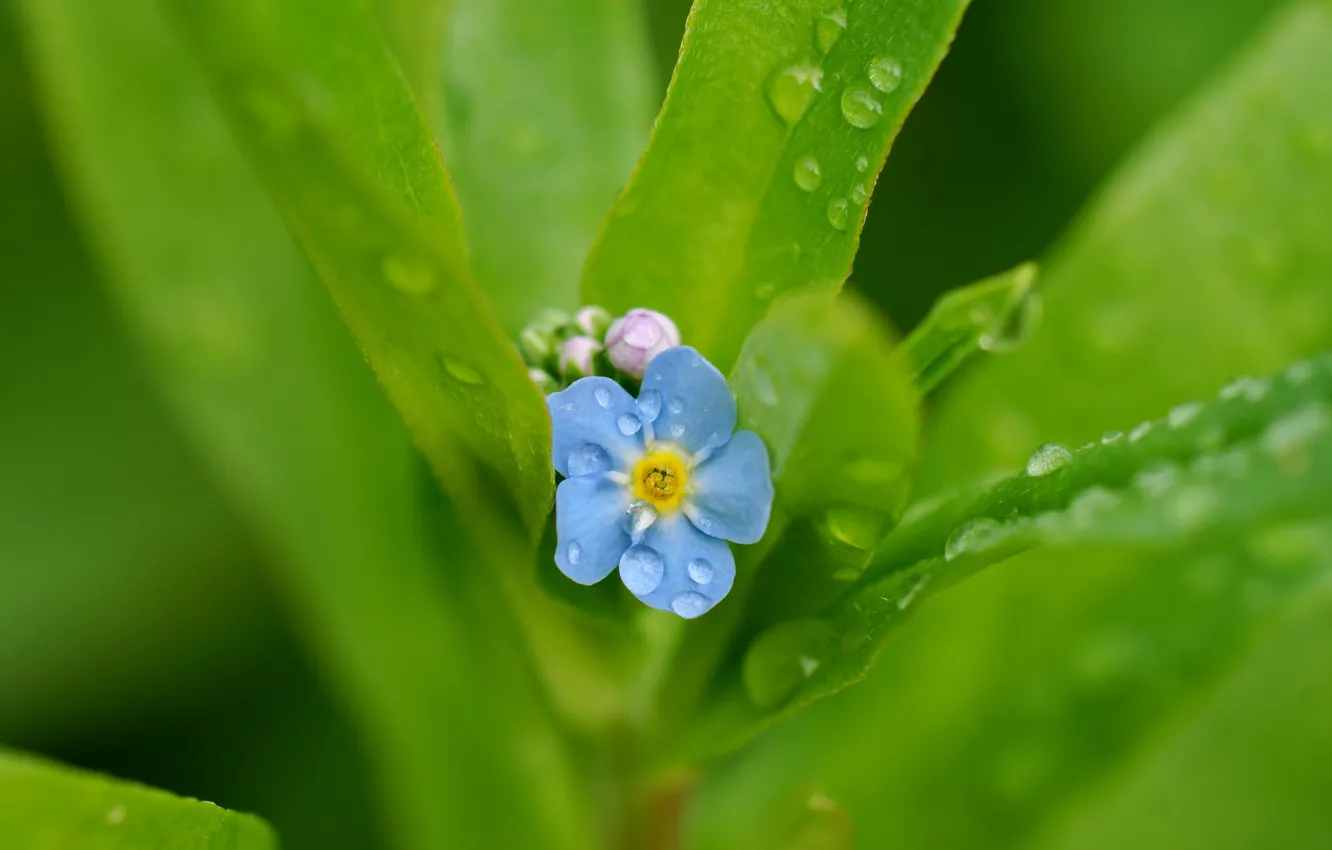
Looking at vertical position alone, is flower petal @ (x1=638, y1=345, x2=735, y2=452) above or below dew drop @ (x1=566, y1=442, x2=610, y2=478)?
above

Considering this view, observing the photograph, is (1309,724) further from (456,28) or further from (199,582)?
(199,582)

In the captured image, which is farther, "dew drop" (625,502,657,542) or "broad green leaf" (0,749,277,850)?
"dew drop" (625,502,657,542)

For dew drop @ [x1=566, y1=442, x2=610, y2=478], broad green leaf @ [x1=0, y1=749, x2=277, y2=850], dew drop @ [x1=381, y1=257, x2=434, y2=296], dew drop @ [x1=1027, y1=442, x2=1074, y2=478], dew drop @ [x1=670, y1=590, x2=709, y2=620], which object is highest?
dew drop @ [x1=1027, y1=442, x2=1074, y2=478]

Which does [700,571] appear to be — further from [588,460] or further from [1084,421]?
[1084,421]

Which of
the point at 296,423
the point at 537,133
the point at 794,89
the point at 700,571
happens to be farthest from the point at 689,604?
the point at 296,423

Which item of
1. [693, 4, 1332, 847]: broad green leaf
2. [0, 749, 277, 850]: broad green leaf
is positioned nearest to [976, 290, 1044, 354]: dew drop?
[693, 4, 1332, 847]: broad green leaf

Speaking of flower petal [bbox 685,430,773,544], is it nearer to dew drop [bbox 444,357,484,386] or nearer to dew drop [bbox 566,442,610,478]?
dew drop [bbox 566,442,610,478]
